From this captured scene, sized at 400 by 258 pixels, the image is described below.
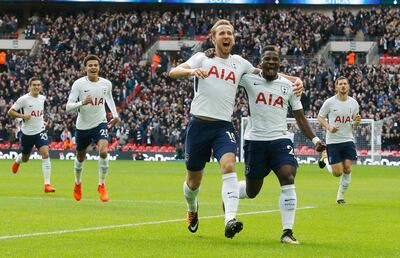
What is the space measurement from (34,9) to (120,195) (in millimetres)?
49127

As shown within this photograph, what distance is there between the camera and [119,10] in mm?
68812

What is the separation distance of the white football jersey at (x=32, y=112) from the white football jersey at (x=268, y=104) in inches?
500

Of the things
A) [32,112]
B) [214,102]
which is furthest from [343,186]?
[32,112]

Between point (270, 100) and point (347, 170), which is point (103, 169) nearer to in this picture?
point (347, 170)

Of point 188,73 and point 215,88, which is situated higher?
point 188,73

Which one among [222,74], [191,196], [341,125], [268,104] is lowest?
[341,125]

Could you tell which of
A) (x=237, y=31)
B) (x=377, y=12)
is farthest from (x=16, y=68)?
(x=377, y=12)

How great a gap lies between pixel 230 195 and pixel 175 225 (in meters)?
2.62

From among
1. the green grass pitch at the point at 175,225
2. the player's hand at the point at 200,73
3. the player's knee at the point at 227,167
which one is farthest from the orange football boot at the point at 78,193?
the player's hand at the point at 200,73

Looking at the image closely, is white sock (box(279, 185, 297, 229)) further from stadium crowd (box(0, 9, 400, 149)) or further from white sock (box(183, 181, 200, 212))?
stadium crowd (box(0, 9, 400, 149))

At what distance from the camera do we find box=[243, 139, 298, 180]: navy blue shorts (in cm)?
1233

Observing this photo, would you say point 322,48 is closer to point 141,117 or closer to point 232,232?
point 141,117

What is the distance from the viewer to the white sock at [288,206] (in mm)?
11797

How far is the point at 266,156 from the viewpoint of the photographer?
12.6m
